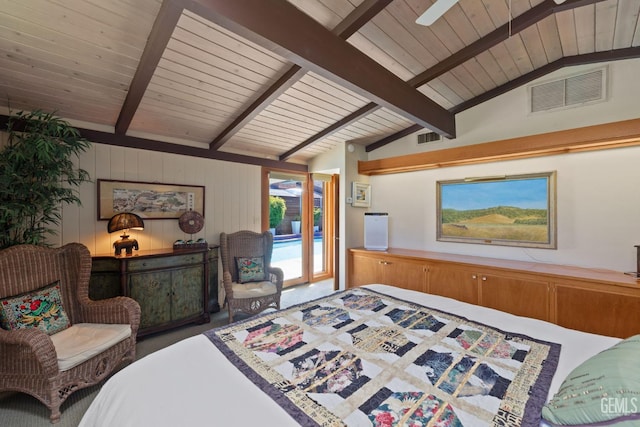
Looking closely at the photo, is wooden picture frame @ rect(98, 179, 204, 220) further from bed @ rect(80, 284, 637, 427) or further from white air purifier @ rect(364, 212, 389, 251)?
white air purifier @ rect(364, 212, 389, 251)

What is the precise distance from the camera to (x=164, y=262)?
3.01 meters

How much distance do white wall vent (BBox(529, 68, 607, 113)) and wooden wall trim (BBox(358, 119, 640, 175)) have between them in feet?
1.51

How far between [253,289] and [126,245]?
4.94 ft

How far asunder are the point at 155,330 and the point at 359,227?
3.19 metres

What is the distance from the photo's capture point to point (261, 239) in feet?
12.9

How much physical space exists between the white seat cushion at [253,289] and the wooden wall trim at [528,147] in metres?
2.49

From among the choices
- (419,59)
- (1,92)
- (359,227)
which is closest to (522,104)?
(419,59)

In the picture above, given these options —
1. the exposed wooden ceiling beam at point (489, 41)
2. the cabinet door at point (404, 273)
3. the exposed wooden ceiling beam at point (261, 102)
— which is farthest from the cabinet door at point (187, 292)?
the exposed wooden ceiling beam at point (489, 41)

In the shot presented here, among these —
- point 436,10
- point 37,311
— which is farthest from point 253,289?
point 436,10

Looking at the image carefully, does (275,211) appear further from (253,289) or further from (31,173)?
(31,173)

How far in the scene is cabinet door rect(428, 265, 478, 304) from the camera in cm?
315

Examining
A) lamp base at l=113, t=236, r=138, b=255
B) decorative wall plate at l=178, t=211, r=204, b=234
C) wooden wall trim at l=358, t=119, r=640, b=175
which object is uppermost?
wooden wall trim at l=358, t=119, r=640, b=175

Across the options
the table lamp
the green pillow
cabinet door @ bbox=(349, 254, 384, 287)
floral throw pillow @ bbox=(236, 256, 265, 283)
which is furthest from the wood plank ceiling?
→ the green pillow

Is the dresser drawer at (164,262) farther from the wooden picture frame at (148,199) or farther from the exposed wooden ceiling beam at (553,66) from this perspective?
the exposed wooden ceiling beam at (553,66)
